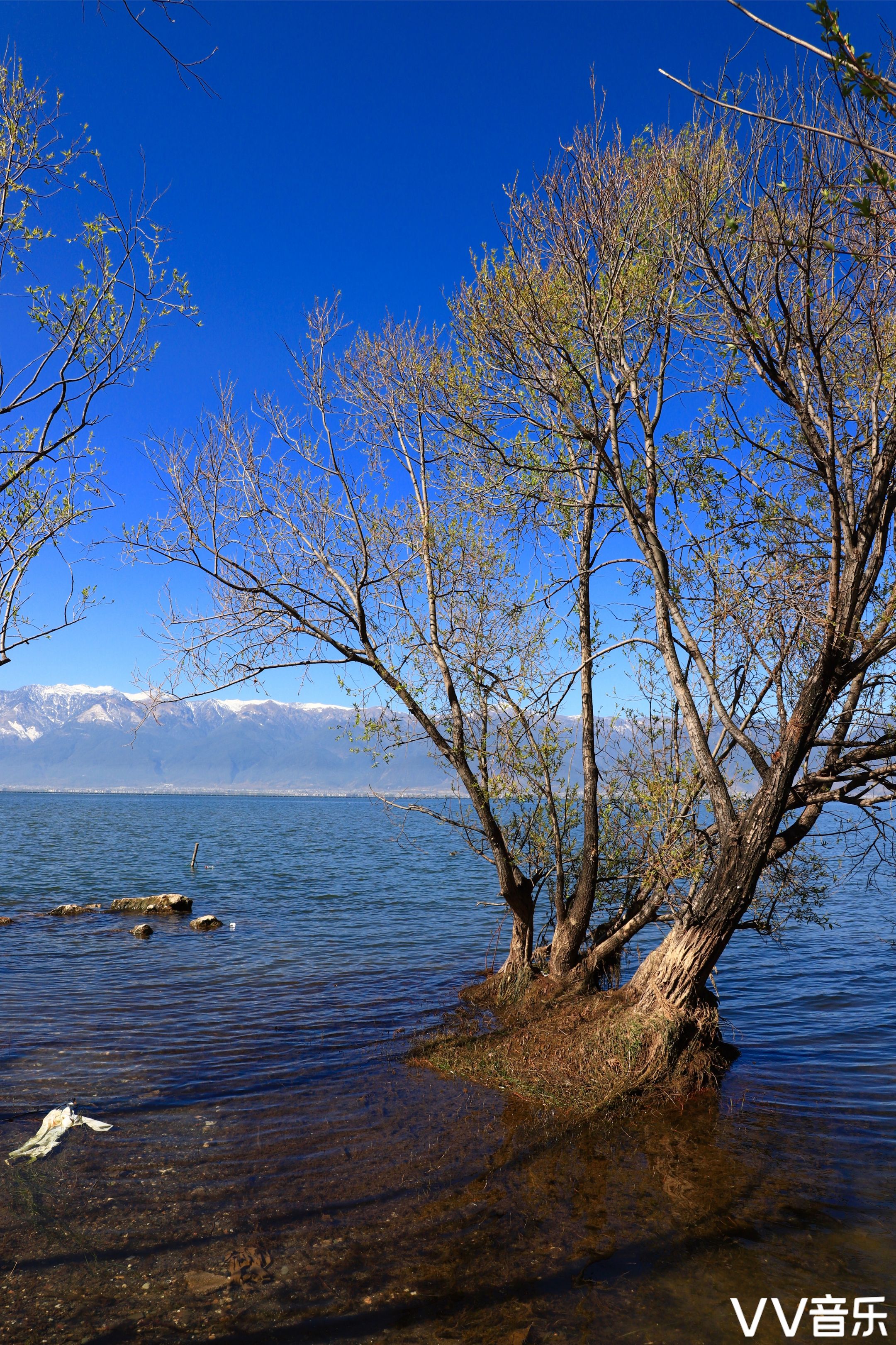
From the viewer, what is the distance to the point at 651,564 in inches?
455

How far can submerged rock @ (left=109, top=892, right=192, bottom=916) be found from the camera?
97.0ft

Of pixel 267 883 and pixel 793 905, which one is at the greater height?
pixel 793 905

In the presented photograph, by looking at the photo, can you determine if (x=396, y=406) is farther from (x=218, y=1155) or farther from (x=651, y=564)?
(x=218, y=1155)

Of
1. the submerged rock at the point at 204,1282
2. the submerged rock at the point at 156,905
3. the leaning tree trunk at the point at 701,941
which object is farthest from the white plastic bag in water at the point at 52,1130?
the submerged rock at the point at 156,905

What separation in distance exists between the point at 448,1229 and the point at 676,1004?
4775mm

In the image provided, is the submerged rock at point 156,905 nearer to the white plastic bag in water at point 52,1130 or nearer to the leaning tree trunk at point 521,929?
the leaning tree trunk at point 521,929

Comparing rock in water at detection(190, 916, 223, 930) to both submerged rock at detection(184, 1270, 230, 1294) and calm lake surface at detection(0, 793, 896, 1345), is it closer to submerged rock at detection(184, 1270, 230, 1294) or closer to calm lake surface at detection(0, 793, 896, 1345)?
calm lake surface at detection(0, 793, 896, 1345)

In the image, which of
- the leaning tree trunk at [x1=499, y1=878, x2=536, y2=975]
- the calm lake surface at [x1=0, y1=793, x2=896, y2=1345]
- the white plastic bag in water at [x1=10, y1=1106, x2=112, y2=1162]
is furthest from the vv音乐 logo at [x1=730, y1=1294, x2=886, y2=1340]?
the leaning tree trunk at [x1=499, y1=878, x2=536, y2=975]

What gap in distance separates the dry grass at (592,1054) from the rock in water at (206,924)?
1520 centimetres

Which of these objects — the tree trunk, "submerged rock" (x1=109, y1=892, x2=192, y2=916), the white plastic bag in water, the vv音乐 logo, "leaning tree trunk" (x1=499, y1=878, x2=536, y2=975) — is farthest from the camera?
"submerged rock" (x1=109, y1=892, x2=192, y2=916)

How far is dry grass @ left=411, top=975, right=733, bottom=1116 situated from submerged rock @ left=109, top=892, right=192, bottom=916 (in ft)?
61.7

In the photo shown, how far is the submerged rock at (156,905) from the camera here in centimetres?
2958

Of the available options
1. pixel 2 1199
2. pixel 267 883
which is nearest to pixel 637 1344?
pixel 2 1199

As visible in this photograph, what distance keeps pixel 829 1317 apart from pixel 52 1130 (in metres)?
9.22
